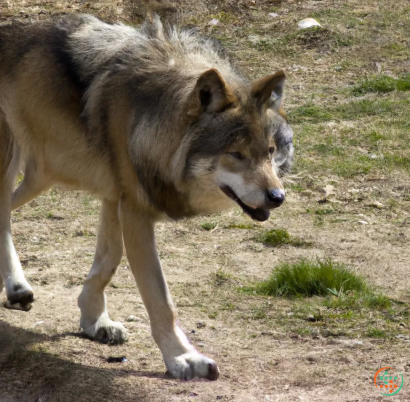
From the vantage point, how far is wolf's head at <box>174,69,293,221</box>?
13.6 feet

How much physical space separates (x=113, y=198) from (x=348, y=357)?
5.75ft

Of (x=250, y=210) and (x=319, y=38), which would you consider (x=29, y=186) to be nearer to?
(x=250, y=210)

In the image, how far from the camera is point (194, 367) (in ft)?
14.6

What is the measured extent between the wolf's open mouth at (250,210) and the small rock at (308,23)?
8.15 meters

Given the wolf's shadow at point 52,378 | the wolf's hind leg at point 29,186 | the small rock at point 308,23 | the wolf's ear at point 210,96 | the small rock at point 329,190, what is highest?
the small rock at point 308,23

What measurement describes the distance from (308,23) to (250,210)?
835 centimetres

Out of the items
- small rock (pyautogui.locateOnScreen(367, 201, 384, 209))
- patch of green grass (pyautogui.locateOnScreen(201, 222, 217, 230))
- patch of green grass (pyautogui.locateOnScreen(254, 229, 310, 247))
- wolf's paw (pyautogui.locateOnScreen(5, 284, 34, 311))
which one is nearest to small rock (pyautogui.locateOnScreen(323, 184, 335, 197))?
small rock (pyautogui.locateOnScreen(367, 201, 384, 209))

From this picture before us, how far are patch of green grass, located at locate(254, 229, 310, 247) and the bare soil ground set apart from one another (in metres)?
0.08

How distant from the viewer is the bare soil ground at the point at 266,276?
14.8ft

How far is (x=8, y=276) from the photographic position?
16.5ft

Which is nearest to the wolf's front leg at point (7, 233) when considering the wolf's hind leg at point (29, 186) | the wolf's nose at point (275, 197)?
the wolf's hind leg at point (29, 186)

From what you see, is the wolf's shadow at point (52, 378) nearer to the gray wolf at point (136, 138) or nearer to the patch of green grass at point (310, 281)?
the gray wolf at point (136, 138)

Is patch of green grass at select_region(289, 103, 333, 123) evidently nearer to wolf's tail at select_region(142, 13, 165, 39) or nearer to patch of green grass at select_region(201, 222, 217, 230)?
patch of green grass at select_region(201, 222, 217, 230)

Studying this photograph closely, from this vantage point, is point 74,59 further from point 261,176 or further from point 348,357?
point 348,357
